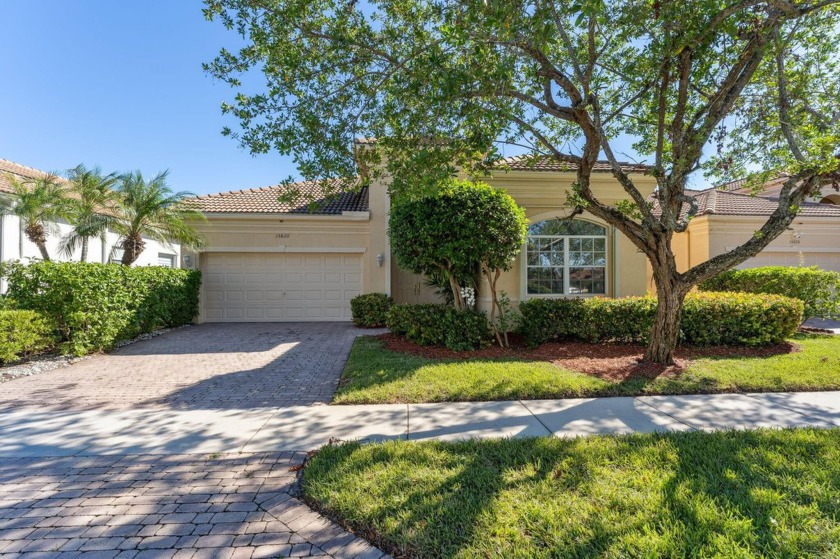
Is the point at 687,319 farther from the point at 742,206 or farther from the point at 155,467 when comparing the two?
the point at 742,206

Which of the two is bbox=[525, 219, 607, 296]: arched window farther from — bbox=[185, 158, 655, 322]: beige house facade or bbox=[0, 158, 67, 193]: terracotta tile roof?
bbox=[0, 158, 67, 193]: terracotta tile roof

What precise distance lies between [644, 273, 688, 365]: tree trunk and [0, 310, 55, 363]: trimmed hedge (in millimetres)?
11613

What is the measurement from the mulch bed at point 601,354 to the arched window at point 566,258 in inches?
86.6

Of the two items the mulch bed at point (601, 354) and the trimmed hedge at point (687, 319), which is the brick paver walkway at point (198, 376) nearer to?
the mulch bed at point (601, 354)

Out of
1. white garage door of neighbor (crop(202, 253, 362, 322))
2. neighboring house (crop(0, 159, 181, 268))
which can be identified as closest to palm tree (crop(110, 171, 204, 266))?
neighboring house (crop(0, 159, 181, 268))

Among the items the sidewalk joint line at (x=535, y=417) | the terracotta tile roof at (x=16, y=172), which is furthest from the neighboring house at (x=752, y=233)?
the terracotta tile roof at (x=16, y=172)

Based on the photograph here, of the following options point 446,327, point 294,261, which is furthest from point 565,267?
point 294,261

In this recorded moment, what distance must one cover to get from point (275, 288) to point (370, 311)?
3.87m

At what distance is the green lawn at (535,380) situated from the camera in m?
5.46

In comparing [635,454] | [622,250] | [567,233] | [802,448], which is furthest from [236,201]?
[802,448]

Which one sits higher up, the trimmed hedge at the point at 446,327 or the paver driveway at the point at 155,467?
the trimmed hedge at the point at 446,327

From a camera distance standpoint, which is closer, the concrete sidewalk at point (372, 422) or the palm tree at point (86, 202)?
the concrete sidewalk at point (372, 422)

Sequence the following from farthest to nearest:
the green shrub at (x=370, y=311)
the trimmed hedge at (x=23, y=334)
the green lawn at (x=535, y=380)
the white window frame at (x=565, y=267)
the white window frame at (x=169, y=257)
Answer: the white window frame at (x=169, y=257)
the green shrub at (x=370, y=311)
the white window frame at (x=565, y=267)
the trimmed hedge at (x=23, y=334)
the green lawn at (x=535, y=380)

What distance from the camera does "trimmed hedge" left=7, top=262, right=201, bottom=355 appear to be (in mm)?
7707
